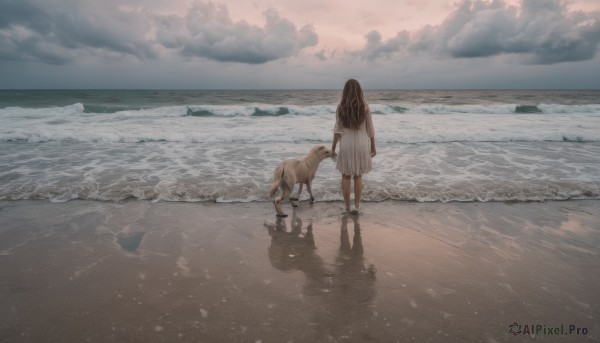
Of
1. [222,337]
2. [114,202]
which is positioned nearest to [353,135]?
[222,337]

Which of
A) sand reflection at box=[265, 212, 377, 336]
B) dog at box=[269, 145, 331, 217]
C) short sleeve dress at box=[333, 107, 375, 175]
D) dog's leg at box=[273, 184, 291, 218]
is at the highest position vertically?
short sleeve dress at box=[333, 107, 375, 175]

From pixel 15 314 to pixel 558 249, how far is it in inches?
234

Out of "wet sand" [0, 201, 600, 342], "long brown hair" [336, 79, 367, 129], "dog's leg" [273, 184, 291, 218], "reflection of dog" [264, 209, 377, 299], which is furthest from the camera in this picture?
"dog's leg" [273, 184, 291, 218]

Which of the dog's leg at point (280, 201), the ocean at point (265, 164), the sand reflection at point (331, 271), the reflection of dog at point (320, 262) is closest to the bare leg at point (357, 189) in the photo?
the sand reflection at point (331, 271)

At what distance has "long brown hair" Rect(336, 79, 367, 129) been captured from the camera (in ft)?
16.6

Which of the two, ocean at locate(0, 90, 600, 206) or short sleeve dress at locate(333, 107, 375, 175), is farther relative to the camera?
ocean at locate(0, 90, 600, 206)

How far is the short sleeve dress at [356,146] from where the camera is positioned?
212 inches

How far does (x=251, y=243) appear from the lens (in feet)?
14.5

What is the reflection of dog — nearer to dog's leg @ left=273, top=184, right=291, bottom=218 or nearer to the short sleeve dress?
dog's leg @ left=273, top=184, right=291, bottom=218

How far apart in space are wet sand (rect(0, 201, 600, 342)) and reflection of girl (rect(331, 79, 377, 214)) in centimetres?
74

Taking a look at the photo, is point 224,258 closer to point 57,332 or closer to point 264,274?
point 264,274

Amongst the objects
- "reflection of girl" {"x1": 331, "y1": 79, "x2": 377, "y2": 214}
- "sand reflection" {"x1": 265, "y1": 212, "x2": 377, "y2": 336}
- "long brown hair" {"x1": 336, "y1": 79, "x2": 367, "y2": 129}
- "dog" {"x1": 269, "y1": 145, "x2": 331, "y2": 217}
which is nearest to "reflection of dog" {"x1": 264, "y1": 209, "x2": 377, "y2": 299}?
"sand reflection" {"x1": 265, "y1": 212, "x2": 377, "y2": 336}

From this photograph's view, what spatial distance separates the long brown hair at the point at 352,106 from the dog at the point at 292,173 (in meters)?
0.91

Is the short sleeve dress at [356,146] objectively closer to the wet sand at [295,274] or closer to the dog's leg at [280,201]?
the wet sand at [295,274]
